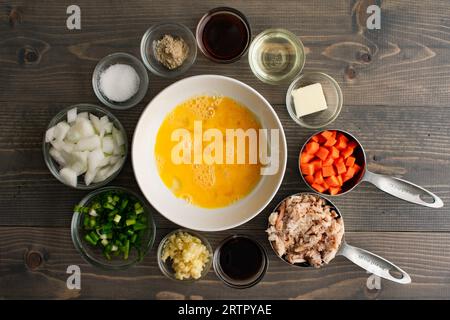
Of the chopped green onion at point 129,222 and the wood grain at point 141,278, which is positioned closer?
the chopped green onion at point 129,222

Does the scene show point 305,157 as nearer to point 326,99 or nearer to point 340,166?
point 340,166

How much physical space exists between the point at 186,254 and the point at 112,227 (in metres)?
0.35

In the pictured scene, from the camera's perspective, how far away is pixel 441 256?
2162mm

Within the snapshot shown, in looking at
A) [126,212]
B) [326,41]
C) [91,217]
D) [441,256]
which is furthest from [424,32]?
[91,217]

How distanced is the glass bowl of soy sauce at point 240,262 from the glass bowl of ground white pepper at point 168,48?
80 cm

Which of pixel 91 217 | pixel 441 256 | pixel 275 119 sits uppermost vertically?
pixel 275 119

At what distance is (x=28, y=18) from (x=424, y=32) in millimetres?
1816

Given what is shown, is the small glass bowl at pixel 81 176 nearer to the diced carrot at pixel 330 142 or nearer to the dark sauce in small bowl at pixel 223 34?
the dark sauce in small bowl at pixel 223 34

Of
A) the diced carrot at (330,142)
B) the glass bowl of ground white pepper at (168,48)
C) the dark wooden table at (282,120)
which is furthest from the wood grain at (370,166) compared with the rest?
the glass bowl of ground white pepper at (168,48)

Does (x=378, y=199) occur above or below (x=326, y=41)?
below

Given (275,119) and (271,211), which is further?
(271,211)

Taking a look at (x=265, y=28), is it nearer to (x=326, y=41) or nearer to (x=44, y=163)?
(x=326, y=41)

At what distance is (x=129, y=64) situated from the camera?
211cm

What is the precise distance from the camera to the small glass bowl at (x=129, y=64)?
2.08 metres
